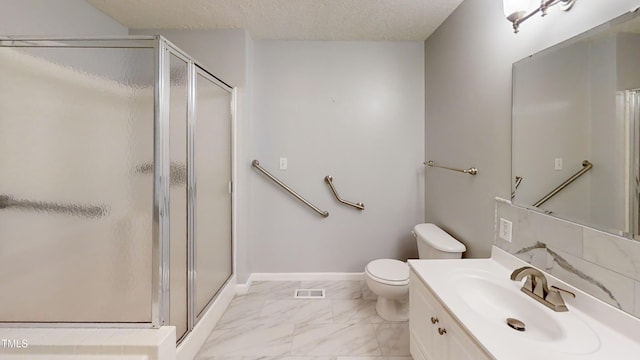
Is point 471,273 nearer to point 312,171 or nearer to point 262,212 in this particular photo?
point 312,171

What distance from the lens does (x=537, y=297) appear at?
1.04 m

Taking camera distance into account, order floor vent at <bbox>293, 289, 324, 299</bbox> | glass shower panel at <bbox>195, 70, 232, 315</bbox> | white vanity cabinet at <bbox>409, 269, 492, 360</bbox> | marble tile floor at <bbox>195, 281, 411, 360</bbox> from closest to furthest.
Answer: white vanity cabinet at <bbox>409, 269, 492, 360</bbox>, marble tile floor at <bbox>195, 281, 411, 360</bbox>, glass shower panel at <bbox>195, 70, 232, 315</bbox>, floor vent at <bbox>293, 289, 324, 299</bbox>

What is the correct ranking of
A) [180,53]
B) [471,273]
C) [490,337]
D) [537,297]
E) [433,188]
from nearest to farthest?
[490,337] < [537,297] < [471,273] < [180,53] < [433,188]

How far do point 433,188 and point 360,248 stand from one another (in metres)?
0.87

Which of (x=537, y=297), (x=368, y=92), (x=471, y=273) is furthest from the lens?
(x=368, y=92)

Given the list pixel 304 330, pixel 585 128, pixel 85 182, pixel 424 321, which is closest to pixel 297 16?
pixel 85 182

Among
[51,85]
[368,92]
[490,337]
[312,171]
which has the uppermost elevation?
[368,92]

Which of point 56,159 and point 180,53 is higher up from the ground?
point 180,53

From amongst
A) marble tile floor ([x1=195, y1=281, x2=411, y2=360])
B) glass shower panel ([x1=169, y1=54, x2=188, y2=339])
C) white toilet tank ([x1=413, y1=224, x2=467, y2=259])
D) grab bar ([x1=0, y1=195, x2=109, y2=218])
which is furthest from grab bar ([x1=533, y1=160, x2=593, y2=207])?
grab bar ([x1=0, y1=195, x2=109, y2=218])

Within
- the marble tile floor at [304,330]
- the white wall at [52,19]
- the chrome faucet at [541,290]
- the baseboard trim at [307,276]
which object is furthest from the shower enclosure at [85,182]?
the chrome faucet at [541,290]

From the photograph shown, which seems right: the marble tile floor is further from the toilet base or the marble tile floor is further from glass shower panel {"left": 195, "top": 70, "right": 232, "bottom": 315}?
glass shower panel {"left": 195, "top": 70, "right": 232, "bottom": 315}

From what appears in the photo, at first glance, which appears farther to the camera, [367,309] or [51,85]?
[367,309]

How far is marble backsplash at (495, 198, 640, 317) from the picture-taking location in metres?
0.84

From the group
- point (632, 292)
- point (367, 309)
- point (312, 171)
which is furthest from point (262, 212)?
point (632, 292)
